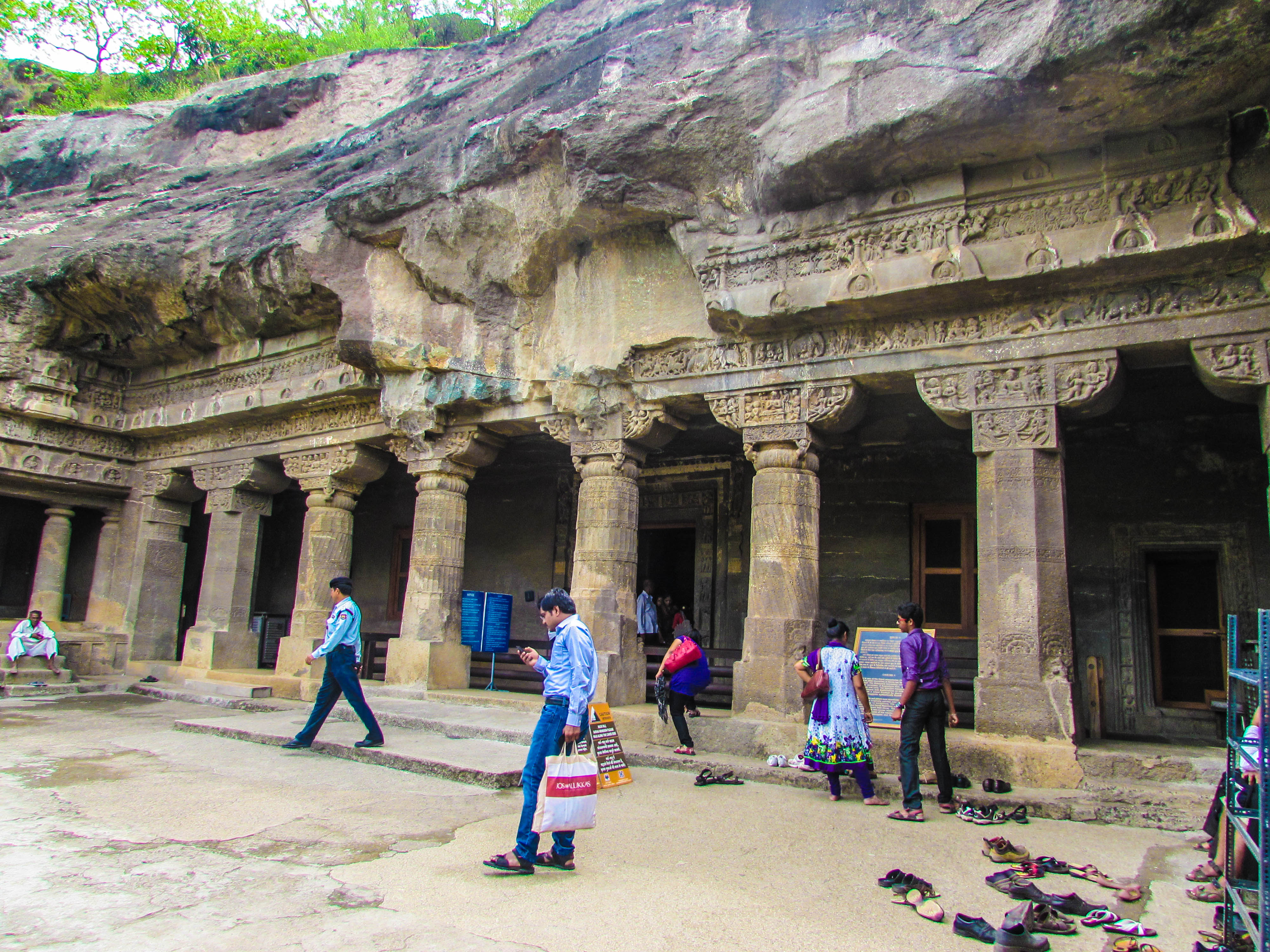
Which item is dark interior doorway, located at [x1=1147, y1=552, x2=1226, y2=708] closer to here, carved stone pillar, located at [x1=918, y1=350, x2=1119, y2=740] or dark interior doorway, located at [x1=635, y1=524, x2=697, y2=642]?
carved stone pillar, located at [x1=918, y1=350, x2=1119, y2=740]

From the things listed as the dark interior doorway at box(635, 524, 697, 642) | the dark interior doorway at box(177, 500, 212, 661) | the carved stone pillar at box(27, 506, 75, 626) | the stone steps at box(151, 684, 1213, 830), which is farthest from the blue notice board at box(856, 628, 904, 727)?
the dark interior doorway at box(177, 500, 212, 661)

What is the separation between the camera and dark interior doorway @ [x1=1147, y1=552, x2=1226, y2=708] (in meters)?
8.63

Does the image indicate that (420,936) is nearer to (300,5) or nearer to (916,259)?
(916,259)

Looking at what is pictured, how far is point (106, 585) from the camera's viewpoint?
43.9 ft

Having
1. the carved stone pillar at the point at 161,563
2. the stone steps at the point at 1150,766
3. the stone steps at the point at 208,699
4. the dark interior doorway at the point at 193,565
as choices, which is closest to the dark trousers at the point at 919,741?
the stone steps at the point at 1150,766

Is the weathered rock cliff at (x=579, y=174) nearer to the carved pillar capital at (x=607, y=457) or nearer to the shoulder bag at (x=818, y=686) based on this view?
the carved pillar capital at (x=607, y=457)

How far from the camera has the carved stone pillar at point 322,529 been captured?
35.1 ft

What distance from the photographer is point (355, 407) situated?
35.8 ft

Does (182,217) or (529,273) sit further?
(182,217)

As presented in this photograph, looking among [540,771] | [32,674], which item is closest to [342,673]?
[540,771]

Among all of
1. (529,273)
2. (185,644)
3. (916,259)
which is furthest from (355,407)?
(916,259)

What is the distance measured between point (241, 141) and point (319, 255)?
17.6 ft

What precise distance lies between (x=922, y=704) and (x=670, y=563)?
30.7 ft

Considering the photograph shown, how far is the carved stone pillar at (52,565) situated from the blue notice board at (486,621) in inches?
292
